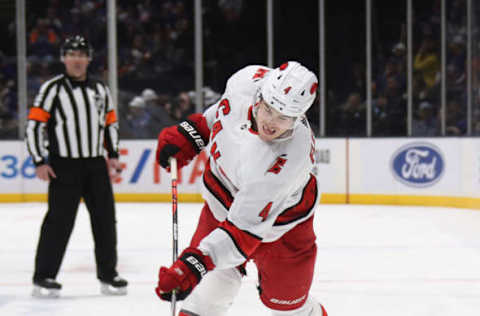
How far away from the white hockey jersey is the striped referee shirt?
1.46 m

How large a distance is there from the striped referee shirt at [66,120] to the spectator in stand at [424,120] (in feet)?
23.0

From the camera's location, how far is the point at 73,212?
3.30 meters

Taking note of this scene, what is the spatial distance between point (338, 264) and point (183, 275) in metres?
2.66

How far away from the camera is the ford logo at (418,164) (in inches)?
270

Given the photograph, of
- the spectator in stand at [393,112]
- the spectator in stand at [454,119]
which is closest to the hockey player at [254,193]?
the spectator in stand at [454,119]

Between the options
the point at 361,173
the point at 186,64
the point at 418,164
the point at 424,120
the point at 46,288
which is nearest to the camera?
the point at 46,288

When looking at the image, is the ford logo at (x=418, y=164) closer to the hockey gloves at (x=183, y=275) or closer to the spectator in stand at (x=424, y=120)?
the spectator in stand at (x=424, y=120)

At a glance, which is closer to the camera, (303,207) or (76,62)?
(303,207)

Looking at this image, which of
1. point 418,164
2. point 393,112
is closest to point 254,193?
point 418,164

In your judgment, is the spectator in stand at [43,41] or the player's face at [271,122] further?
the spectator in stand at [43,41]

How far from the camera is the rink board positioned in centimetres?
680

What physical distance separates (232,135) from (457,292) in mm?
2044

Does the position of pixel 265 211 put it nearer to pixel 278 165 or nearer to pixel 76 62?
pixel 278 165

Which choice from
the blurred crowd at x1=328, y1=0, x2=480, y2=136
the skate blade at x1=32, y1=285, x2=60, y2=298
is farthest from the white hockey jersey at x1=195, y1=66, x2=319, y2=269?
the blurred crowd at x1=328, y1=0, x2=480, y2=136
